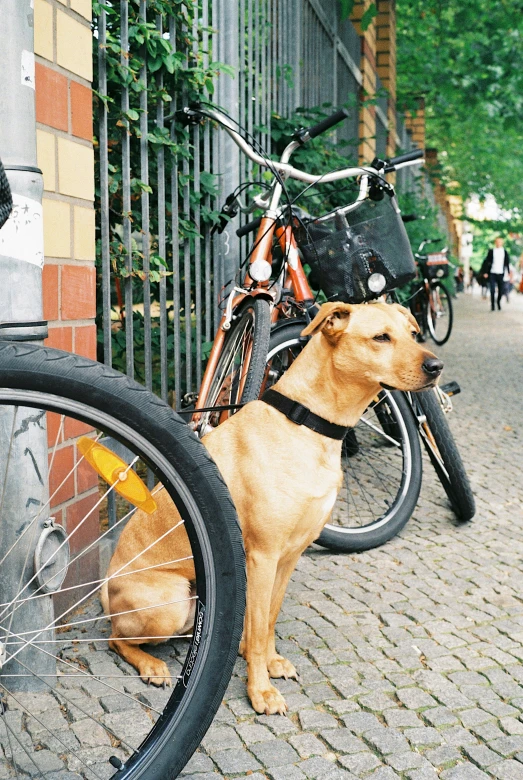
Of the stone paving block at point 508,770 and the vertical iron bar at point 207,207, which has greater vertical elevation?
the vertical iron bar at point 207,207

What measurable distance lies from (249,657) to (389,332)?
1081 mm

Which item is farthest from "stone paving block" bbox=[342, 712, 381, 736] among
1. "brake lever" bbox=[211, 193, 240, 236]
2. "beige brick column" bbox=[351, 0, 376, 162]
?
"beige brick column" bbox=[351, 0, 376, 162]

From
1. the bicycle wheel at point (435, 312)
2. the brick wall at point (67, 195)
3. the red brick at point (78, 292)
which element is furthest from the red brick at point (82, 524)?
the bicycle wheel at point (435, 312)

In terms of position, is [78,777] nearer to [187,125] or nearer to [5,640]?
[5,640]

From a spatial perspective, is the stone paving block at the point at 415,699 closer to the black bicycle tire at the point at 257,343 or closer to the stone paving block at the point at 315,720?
the stone paving block at the point at 315,720

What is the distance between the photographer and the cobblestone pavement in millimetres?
2195

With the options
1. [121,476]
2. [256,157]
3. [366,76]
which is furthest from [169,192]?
[366,76]

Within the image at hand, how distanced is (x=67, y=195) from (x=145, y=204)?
35.0 inches

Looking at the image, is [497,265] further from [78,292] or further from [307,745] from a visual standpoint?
[307,745]

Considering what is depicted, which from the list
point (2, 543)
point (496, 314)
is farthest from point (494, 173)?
point (2, 543)

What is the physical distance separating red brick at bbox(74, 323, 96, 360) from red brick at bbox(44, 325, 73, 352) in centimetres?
4

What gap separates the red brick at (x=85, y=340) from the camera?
3.00 m

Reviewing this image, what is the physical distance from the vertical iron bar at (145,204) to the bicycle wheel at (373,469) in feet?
1.90

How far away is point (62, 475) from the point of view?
288 centimetres
